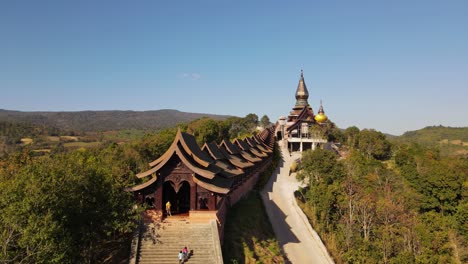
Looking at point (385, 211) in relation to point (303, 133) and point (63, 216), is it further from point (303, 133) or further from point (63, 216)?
point (303, 133)

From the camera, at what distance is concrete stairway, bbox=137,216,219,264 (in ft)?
66.3

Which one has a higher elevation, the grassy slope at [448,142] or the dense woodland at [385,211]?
the grassy slope at [448,142]

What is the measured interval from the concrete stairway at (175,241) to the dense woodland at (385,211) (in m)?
16.3

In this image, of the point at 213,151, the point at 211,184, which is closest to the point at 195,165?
the point at 211,184

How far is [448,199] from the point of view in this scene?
47.7 meters

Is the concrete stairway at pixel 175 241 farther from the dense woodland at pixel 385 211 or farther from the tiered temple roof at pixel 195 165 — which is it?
the dense woodland at pixel 385 211

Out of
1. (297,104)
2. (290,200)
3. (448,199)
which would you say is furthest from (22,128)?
(448,199)

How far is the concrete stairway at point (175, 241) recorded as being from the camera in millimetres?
20219

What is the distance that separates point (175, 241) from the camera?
21.5 meters

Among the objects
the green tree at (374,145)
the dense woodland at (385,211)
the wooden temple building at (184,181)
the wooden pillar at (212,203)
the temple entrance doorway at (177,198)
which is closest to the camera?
the wooden temple building at (184,181)

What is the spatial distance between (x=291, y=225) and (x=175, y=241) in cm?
1711

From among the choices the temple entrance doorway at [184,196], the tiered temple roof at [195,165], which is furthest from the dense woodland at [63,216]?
the temple entrance doorway at [184,196]

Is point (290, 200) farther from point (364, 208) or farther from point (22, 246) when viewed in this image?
point (22, 246)

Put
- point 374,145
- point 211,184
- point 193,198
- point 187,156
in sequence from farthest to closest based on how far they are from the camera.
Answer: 1. point 374,145
2. point 187,156
3. point 211,184
4. point 193,198
